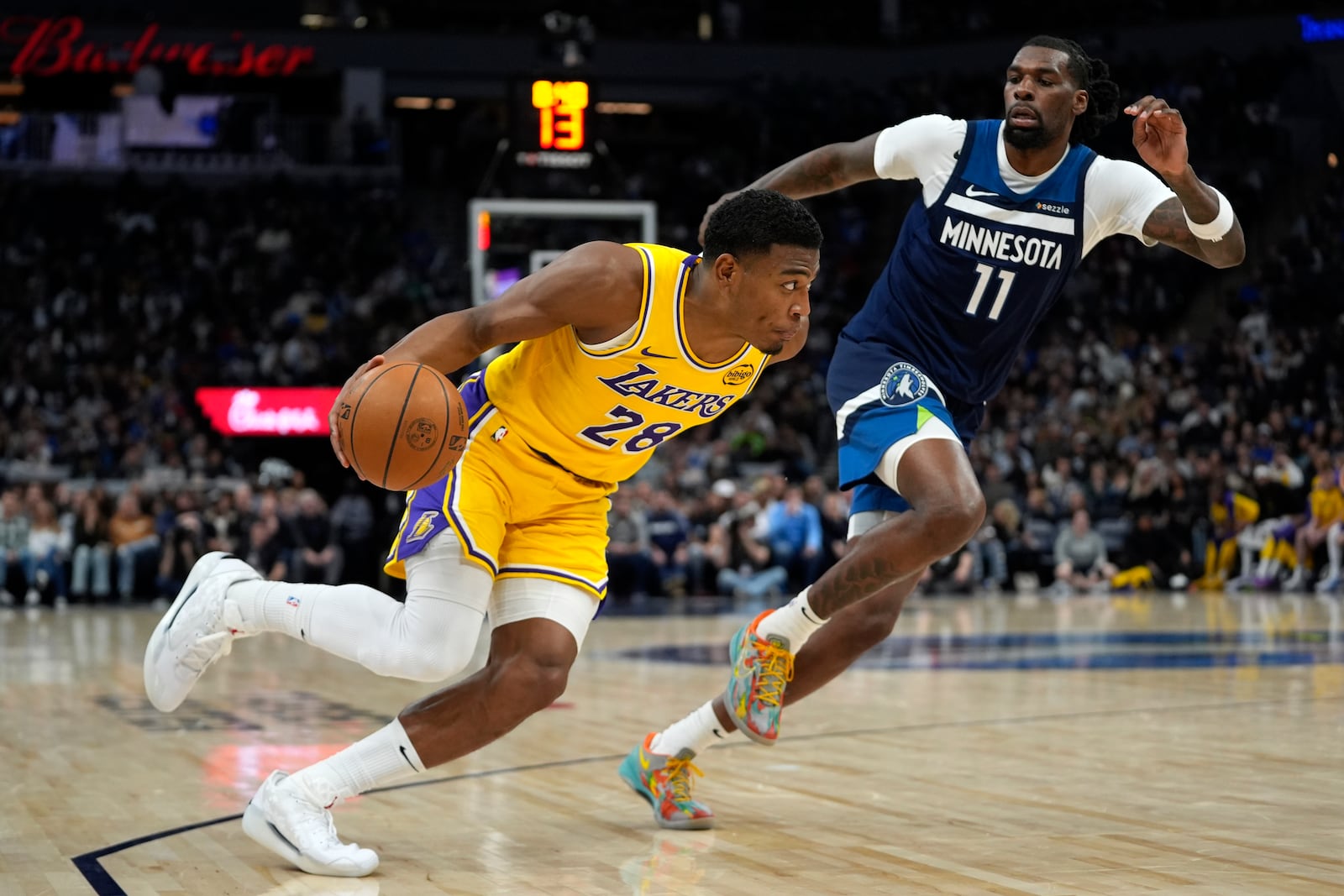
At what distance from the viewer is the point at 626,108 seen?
92.9 ft

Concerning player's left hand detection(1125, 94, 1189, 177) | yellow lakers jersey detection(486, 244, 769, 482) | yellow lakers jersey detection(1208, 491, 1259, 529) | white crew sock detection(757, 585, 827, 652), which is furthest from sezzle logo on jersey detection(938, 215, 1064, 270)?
yellow lakers jersey detection(1208, 491, 1259, 529)

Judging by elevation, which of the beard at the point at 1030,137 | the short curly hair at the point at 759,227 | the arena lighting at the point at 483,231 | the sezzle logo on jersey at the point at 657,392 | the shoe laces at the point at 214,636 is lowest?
the shoe laces at the point at 214,636

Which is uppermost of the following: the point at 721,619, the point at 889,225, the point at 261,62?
the point at 261,62

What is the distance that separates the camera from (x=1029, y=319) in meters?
4.84

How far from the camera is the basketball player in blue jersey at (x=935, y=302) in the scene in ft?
14.8

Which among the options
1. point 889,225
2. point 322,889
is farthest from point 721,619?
point 889,225

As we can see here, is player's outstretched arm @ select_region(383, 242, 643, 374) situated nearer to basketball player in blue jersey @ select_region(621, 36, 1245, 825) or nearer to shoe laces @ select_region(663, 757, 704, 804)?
basketball player in blue jersey @ select_region(621, 36, 1245, 825)

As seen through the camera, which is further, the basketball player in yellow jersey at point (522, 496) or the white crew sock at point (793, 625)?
the white crew sock at point (793, 625)

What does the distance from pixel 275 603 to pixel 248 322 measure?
18.9 m

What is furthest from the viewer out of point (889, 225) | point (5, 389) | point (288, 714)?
point (889, 225)

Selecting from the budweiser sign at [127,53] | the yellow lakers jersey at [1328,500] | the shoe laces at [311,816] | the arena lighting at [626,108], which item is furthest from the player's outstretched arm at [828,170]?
the arena lighting at [626,108]

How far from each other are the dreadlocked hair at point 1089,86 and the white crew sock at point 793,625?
1.63m

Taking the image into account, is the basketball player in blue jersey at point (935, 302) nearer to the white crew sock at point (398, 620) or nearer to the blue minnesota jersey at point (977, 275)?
the blue minnesota jersey at point (977, 275)

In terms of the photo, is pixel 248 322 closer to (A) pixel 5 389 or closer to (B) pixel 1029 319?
(A) pixel 5 389
